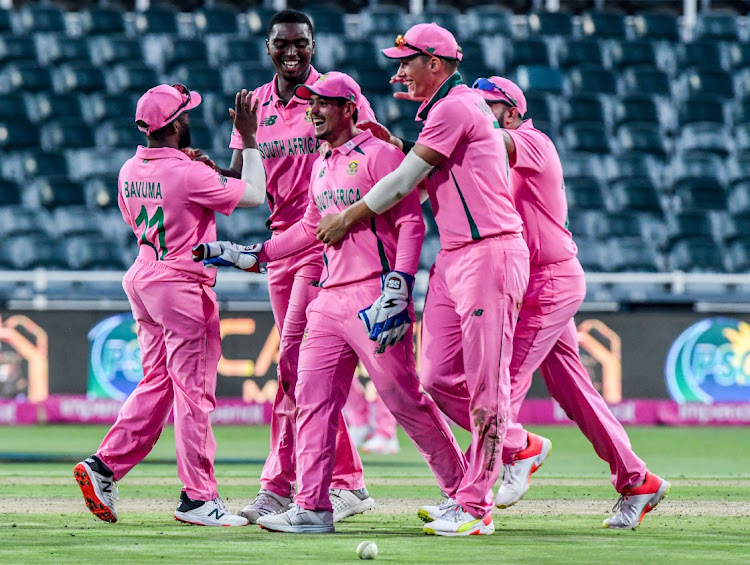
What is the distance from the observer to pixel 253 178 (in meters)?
7.21

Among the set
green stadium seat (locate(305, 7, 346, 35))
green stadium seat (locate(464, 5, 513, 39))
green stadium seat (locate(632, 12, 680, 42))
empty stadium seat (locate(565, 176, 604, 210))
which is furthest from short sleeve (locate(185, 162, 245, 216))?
green stadium seat (locate(632, 12, 680, 42))

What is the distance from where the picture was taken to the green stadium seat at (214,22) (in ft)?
65.4

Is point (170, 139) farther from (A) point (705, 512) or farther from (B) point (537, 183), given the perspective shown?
(A) point (705, 512)

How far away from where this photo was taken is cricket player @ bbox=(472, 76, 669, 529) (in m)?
6.96

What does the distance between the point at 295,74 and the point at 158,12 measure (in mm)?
13216

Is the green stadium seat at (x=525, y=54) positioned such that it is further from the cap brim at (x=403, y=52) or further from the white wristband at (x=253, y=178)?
the cap brim at (x=403, y=52)

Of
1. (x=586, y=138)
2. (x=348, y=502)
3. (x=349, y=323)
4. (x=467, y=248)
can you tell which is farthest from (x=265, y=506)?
(x=586, y=138)

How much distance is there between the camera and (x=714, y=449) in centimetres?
1255

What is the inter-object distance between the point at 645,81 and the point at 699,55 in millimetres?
1114

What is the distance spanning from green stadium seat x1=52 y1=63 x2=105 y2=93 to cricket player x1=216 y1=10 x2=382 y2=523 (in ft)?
38.8

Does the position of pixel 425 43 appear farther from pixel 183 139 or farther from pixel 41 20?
pixel 41 20

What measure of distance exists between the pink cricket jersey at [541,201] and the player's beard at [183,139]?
67.8 inches

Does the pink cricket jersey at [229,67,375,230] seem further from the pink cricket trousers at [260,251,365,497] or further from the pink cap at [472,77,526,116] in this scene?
the pink cap at [472,77,526,116]

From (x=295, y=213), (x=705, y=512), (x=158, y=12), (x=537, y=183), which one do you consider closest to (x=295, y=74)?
(x=295, y=213)
